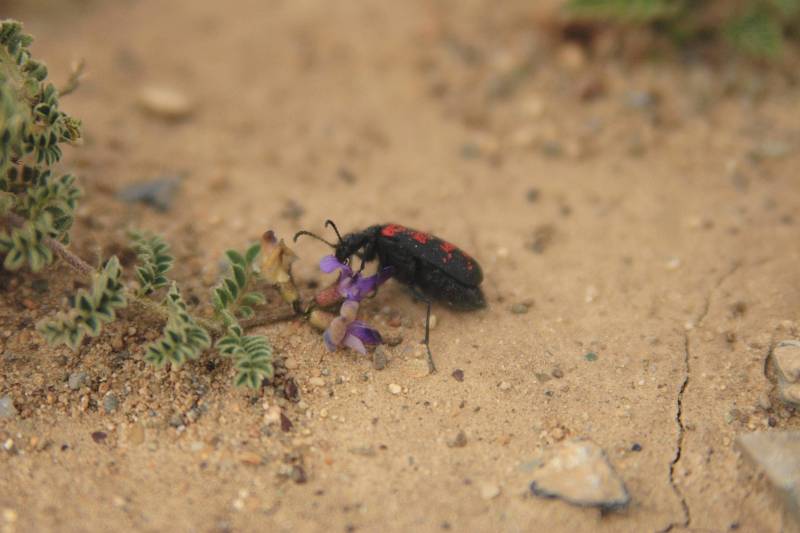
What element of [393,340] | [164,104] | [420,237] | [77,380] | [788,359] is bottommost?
[77,380]

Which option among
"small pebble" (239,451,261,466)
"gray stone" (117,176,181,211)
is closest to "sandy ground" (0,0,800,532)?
"small pebble" (239,451,261,466)

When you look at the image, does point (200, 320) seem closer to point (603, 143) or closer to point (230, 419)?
point (230, 419)

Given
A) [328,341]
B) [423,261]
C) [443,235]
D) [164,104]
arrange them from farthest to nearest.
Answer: [164,104] → [443,235] → [423,261] → [328,341]

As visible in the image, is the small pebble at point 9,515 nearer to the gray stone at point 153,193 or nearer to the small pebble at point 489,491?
the small pebble at point 489,491

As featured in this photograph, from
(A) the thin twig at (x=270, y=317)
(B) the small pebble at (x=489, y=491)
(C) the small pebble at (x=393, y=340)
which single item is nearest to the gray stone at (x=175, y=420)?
(A) the thin twig at (x=270, y=317)

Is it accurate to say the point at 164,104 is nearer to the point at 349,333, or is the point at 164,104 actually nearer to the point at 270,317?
the point at 270,317

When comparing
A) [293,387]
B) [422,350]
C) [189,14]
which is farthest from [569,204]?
[189,14]

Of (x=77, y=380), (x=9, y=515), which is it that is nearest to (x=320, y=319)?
(x=77, y=380)
